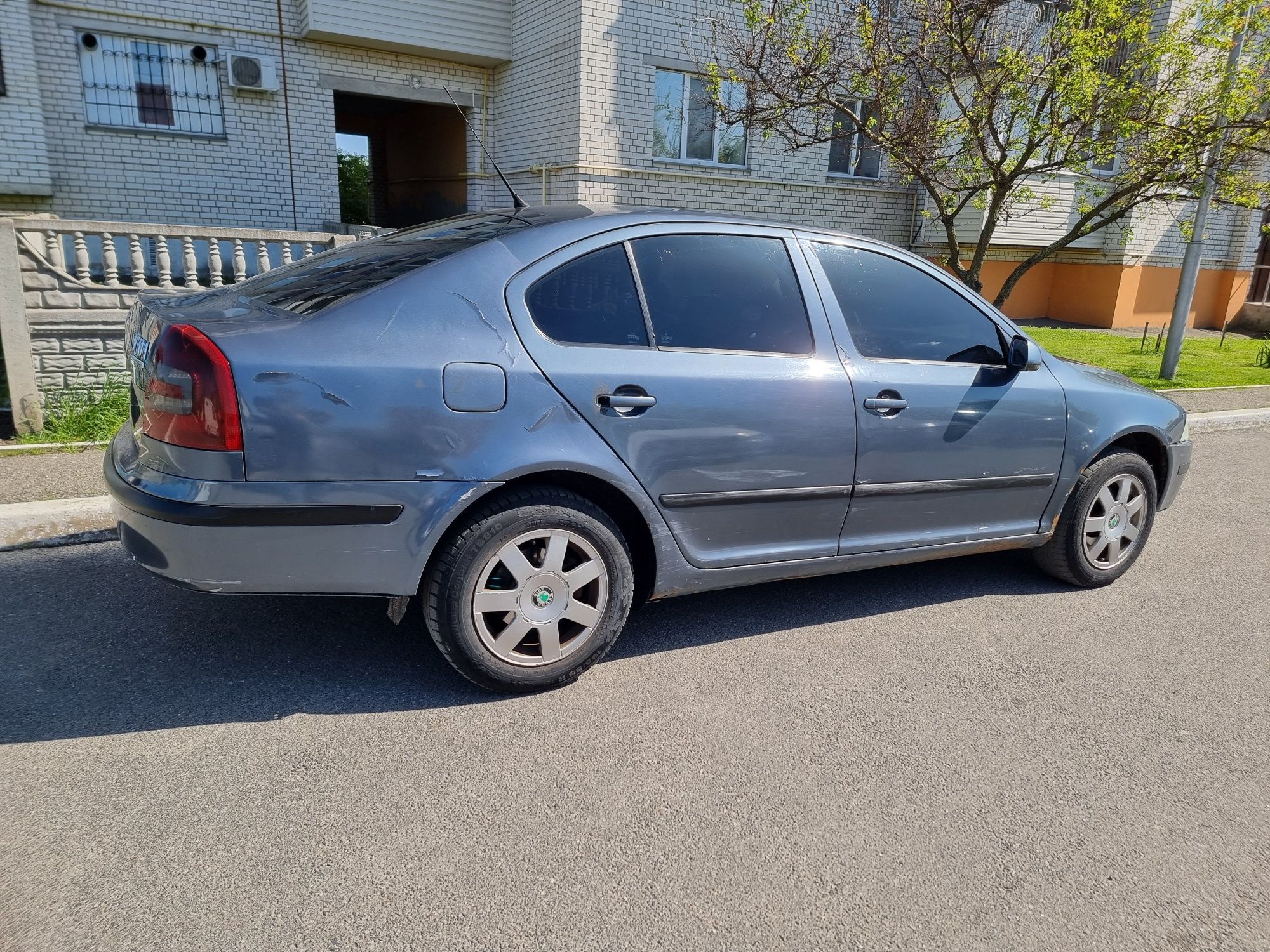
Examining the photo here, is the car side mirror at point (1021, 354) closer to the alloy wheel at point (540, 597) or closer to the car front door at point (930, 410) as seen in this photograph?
the car front door at point (930, 410)

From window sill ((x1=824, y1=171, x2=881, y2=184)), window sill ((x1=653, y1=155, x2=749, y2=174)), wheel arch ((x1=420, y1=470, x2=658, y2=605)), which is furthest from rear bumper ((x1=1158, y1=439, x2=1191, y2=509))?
window sill ((x1=824, y1=171, x2=881, y2=184))

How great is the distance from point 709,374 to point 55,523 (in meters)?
3.44

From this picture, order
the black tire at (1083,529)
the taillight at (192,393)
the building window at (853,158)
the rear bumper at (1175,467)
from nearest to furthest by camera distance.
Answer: the taillight at (192,393), the black tire at (1083,529), the rear bumper at (1175,467), the building window at (853,158)

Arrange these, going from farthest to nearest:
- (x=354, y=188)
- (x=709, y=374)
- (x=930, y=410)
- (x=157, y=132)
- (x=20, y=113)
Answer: (x=354, y=188) → (x=157, y=132) → (x=20, y=113) → (x=930, y=410) → (x=709, y=374)

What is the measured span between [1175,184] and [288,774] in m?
9.12

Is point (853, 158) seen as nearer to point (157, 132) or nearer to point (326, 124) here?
point (326, 124)

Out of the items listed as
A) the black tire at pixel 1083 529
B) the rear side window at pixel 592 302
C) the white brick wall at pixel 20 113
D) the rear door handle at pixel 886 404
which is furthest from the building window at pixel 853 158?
the rear side window at pixel 592 302

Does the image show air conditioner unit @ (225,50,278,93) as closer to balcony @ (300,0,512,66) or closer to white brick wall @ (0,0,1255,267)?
white brick wall @ (0,0,1255,267)

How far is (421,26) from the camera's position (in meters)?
12.8

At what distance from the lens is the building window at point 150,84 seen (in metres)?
11.5

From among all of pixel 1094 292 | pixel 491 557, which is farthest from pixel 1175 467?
pixel 1094 292

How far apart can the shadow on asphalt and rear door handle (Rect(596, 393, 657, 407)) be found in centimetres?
108

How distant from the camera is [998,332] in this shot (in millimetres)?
4242

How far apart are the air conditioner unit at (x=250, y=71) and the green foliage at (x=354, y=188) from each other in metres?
9.57
